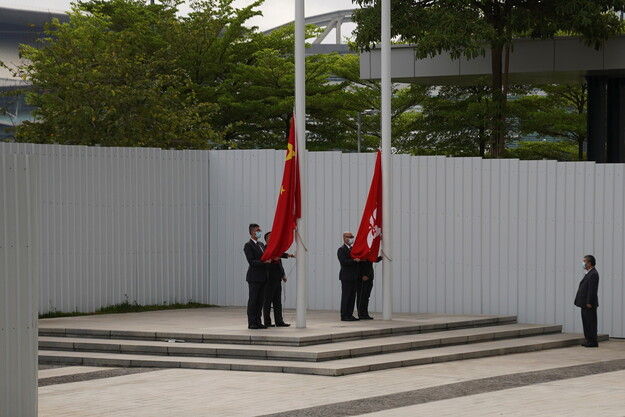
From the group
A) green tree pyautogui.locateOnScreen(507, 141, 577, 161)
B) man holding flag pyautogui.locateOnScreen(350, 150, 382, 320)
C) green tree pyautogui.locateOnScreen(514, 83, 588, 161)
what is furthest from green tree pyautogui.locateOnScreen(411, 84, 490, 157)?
man holding flag pyautogui.locateOnScreen(350, 150, 382, 320)

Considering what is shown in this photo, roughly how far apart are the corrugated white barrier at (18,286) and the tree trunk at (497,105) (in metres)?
19.4

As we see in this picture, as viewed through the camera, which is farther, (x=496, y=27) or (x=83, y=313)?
(x=496, y=27)

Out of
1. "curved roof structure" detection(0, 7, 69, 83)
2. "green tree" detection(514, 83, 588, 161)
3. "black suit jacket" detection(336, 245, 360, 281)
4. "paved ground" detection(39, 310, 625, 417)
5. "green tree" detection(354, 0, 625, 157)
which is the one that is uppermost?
"curved roof structure" detection(0, 7, 69, 83)

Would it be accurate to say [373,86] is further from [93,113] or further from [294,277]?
[294,277]

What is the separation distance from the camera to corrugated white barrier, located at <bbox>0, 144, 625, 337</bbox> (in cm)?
2138

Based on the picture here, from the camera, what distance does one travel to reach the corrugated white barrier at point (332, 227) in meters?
21.4

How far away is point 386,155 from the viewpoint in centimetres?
2022

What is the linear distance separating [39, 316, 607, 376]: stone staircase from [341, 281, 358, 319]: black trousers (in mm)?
704

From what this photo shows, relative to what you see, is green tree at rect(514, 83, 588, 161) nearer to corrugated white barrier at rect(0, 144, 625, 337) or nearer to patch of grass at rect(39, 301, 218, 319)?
corrugated white barrier at rect(0, 144, 625, 337)

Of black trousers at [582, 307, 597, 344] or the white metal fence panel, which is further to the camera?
the white metal fence panel

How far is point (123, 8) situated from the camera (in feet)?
149

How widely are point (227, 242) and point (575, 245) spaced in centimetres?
720

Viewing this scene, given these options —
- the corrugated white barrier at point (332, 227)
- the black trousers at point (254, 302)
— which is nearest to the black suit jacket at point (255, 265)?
the black trousers at point (254, 302)

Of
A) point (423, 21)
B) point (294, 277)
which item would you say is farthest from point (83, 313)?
point (423, 21)
